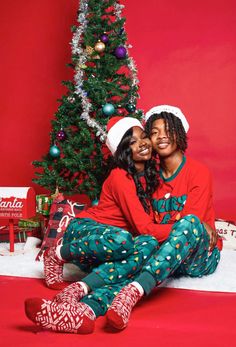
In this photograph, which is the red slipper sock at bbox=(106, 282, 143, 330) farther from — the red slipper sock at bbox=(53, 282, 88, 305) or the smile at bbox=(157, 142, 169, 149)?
the smile at bbox=(157, 142, 169, 149)

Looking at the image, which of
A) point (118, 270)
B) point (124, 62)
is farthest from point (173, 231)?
point (124, 62)

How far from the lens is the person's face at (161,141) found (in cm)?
251

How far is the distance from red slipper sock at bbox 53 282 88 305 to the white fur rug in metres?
0.52

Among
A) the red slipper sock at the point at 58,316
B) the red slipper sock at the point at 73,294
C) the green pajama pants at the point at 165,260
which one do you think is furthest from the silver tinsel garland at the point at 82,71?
the red slipper sock at the point at 58,316

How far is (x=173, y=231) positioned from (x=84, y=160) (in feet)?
4.27

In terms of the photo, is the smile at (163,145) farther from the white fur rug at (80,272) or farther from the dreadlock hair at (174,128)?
the white fur rug at (80,272)

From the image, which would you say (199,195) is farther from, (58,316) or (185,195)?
(58,316)

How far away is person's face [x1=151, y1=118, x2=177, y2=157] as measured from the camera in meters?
2.51

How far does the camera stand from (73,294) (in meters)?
1.86

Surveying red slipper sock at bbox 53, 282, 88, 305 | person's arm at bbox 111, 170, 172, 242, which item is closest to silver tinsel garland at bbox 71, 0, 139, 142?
person's arm at bbox 111, 170, 172, 242

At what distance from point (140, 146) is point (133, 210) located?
443 millimetres

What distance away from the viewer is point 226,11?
3873 mm

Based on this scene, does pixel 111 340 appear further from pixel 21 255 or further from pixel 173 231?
pixel 21 255

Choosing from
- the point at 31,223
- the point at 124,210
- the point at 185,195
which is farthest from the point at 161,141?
the point at 31,223
